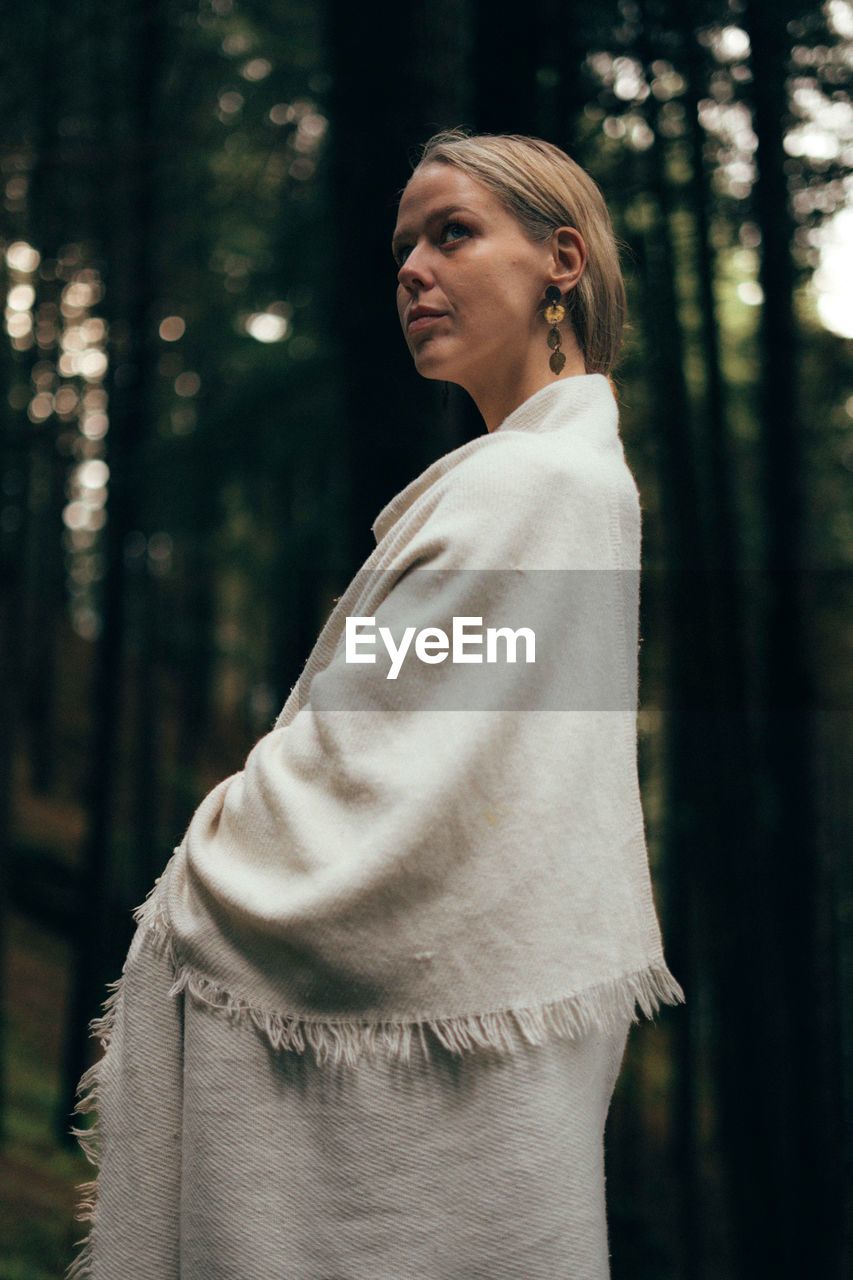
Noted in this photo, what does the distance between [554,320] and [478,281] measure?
0.40ft

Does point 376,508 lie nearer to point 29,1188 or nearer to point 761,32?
point 761,32

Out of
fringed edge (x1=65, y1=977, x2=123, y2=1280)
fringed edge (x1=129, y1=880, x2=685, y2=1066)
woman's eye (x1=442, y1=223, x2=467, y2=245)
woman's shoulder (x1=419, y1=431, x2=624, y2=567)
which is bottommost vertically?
fringed edge (x1=65, y1=977, x2=123, y2=1280)

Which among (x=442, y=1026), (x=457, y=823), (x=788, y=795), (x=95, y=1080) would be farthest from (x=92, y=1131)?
(x=788, y=795)

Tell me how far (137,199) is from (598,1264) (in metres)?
6.14

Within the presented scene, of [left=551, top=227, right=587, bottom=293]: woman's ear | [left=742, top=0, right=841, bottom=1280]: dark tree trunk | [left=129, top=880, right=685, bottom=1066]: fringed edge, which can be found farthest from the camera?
[left=742, top=0, right=841, bottom=1280]: dark tree trunk

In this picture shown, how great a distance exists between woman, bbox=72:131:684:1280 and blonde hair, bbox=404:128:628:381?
0.23 metres

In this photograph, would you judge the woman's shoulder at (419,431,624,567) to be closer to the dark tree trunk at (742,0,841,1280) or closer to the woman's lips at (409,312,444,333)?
the woman's lips at (409,312,444,333)

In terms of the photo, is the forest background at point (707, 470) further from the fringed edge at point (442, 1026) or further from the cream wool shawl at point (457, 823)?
the fringed edge at point (442, 1026)

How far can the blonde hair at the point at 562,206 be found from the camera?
65.9 inches

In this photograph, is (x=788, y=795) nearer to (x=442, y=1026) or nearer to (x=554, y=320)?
(x=554, y=320)

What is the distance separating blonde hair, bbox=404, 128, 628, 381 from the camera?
167cm

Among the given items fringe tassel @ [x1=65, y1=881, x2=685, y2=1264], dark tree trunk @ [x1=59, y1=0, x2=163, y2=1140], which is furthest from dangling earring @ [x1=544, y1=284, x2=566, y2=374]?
dark tree trunk @ [x1=59, y1=0, x2=163, y2=1140]

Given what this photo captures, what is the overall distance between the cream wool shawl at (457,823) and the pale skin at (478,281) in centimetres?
17

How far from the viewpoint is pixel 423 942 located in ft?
4.62
